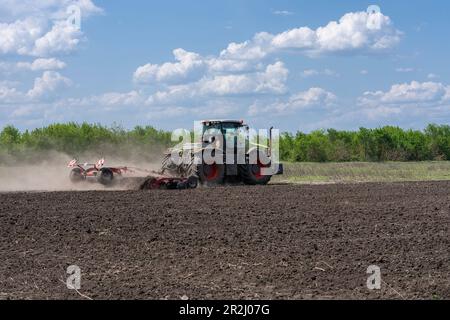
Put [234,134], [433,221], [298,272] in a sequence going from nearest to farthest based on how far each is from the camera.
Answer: [298,272], [433,221], [234,134]

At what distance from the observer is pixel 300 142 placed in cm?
5184

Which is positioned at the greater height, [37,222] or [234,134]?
[234,134]

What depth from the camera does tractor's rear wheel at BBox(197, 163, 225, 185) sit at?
23750 mm

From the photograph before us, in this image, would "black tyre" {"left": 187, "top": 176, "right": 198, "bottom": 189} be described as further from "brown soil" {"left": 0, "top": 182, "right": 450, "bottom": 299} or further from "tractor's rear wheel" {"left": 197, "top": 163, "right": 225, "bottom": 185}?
"brown soil" {"left": 0, "top": 182, "right": 450, "bottom": 299}

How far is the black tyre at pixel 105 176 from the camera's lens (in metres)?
22.6

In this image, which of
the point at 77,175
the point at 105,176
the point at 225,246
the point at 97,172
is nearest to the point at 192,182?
the point at 105,176

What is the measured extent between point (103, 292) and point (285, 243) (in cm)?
398

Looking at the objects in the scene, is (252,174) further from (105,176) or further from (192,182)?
(105,176)

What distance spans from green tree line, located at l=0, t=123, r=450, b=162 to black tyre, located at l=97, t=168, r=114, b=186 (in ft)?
29.6

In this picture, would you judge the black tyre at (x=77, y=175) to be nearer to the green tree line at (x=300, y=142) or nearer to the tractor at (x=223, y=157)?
the tractor at (x=223, y=157)

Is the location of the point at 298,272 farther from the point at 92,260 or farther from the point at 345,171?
the point at 345,171

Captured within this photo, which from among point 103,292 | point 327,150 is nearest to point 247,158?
point 103,292

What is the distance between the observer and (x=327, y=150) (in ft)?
169

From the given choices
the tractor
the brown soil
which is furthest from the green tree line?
the brown soil
